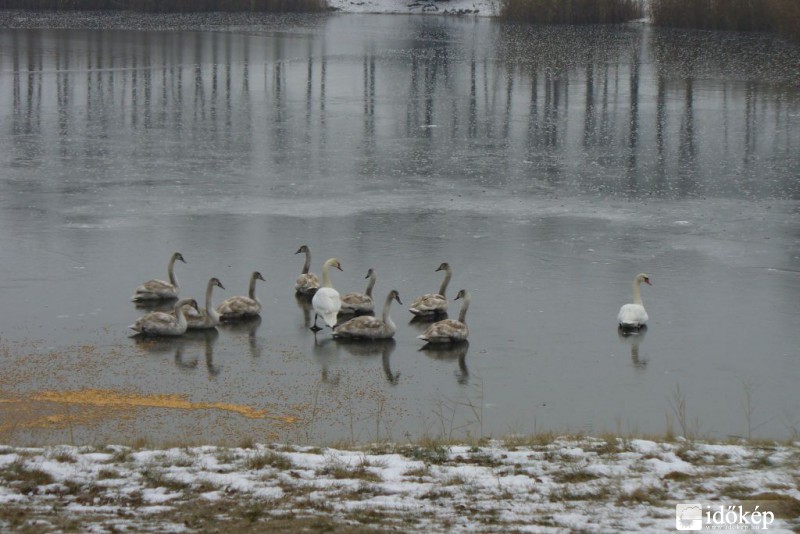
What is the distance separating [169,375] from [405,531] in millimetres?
6007

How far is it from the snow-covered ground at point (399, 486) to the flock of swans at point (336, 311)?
15.9 ft

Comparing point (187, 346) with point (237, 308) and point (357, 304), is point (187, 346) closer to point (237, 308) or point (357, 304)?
point (237, 308)

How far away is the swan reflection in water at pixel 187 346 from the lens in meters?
12.8

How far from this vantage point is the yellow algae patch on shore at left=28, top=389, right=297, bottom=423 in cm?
1132

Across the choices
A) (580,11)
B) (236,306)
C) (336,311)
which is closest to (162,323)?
(236,306)

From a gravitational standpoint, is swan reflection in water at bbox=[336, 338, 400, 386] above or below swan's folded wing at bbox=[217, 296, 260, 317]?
below

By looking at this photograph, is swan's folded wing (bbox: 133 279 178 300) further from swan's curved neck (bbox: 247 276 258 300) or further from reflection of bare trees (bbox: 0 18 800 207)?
reflection of bare trees (bbox: 0 18 800 207)

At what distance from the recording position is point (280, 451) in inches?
341

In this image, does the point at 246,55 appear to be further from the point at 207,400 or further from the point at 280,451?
the point at 280,451

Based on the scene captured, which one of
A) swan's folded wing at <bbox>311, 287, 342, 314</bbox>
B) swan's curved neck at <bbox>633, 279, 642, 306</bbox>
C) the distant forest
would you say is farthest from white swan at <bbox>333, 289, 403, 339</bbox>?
the distant forest

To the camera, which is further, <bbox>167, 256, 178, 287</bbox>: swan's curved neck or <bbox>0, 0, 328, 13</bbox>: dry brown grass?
<bbox>0, 0, 328, 13</bbox>: dry brown grass

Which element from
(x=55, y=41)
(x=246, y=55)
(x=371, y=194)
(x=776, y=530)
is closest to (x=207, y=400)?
(x=776, y=530)

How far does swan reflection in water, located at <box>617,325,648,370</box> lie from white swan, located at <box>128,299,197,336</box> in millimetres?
5176

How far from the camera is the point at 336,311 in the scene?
14.2 meters
